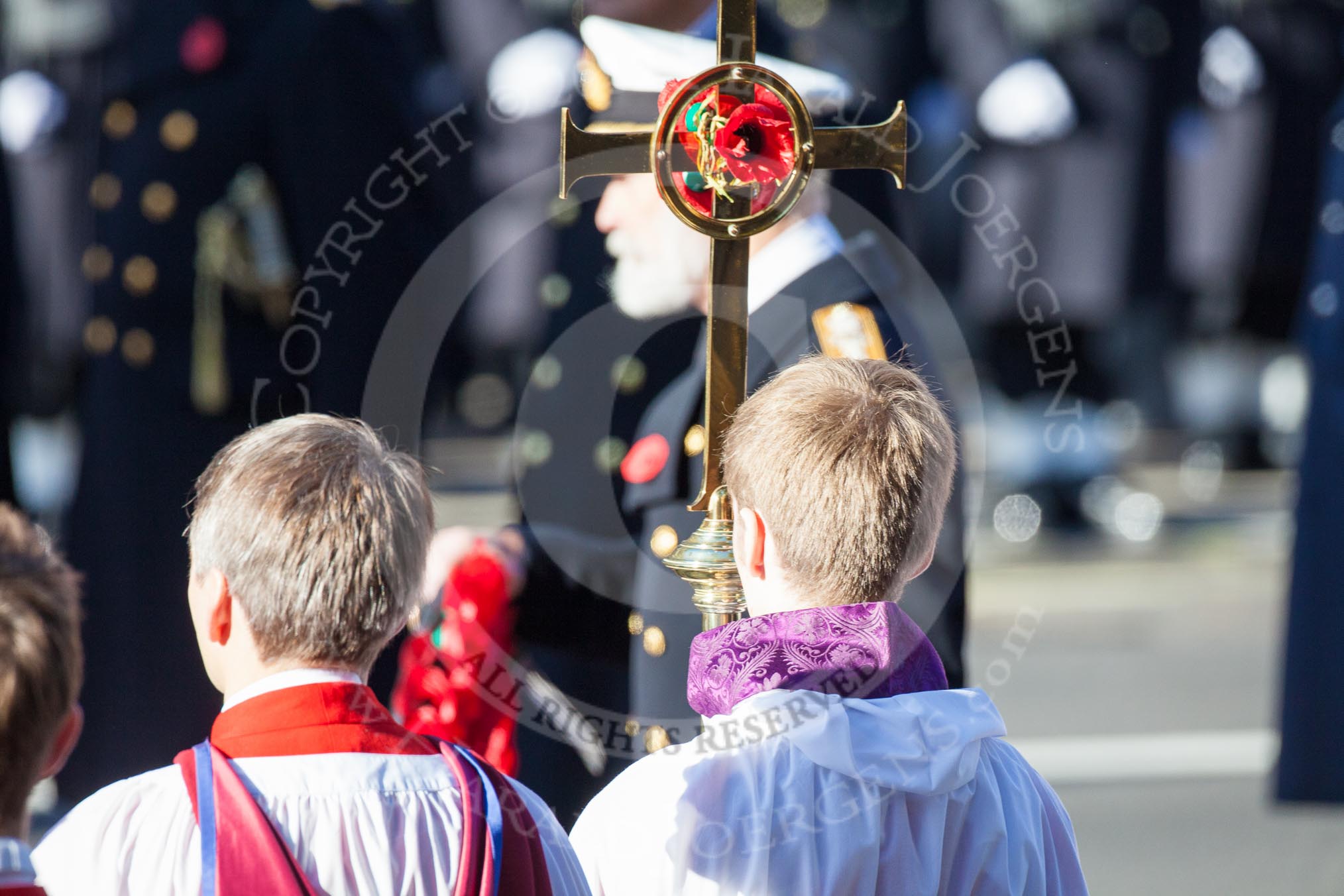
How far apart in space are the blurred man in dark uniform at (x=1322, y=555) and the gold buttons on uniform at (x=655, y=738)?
80.2 inches

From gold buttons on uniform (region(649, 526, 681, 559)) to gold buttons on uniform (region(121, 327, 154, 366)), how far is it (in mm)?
1611

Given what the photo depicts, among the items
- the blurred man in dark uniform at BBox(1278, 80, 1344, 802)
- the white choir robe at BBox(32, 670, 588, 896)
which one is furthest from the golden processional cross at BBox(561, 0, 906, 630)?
the blurred man in dark uniform at BBox(1278, 80, 1344, 802)

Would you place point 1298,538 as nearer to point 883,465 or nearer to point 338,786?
point 883,465

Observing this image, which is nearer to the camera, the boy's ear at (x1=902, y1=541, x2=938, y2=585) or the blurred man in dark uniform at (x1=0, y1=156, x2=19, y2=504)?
the boy's ear at (x1=902, y1=541, x2=938, y2=585)

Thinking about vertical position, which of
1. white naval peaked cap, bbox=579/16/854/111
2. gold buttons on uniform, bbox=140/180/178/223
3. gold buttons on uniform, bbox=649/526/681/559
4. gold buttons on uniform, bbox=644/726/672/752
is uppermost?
white naval peaked cap, bbox=579/16/854/111

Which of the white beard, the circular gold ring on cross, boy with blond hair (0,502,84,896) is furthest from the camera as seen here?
the white beard

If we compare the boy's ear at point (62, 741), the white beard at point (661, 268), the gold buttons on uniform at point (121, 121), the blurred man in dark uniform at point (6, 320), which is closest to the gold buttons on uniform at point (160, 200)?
the gold buttons on uniform at point (121, 121)

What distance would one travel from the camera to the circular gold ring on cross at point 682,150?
1.34 m

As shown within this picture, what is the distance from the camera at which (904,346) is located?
1.64m

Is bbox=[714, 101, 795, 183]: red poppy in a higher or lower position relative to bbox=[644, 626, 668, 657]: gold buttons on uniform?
higher

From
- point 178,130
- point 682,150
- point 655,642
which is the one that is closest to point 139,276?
point 178,130

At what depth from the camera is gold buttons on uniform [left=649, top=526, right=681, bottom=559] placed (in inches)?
66.8

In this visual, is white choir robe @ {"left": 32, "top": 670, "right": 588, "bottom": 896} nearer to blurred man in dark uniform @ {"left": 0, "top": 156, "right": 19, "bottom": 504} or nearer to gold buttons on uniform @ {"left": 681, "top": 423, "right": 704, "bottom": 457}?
gold buttons on uniform @ {"left": 681, "top": 423, "right": 704, "bottom": 457}

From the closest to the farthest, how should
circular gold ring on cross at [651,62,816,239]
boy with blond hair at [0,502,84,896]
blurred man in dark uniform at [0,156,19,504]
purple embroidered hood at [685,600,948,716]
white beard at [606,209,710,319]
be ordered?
1. boy with blond hair at [0,502,84,896]
2. purple embroidered hood at [685,600,948,716]
3. circular gold ring on cross at [651,62,816,239]
4. white beard at [606,209,710,319]
5. blurred man in dark uniform at [0,156,19,504]
